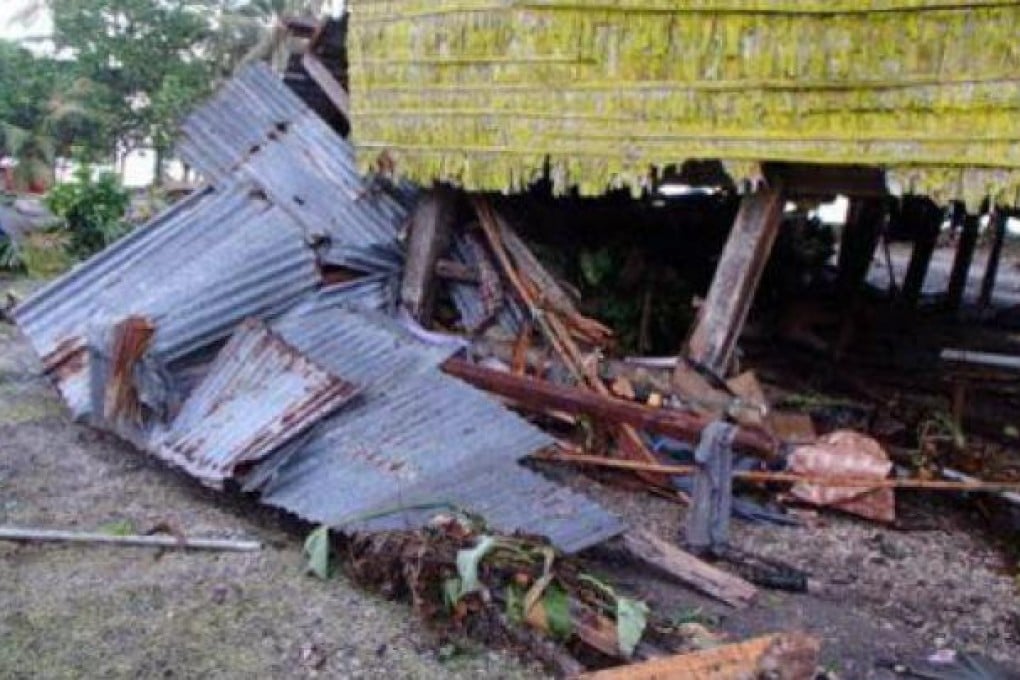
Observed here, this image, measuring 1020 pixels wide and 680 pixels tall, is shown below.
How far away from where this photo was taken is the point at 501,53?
8.17 meters

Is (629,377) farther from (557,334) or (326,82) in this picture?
(326,82)

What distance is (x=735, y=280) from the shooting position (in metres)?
7.46

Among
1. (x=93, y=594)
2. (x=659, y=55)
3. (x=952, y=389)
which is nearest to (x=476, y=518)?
(x=93, y=594)

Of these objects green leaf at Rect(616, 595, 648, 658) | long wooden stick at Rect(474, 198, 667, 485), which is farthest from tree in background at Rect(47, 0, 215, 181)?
green leaf at Rect(616, 595, 648, 658)

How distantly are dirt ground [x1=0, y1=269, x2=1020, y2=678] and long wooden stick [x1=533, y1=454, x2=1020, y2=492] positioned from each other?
232mm

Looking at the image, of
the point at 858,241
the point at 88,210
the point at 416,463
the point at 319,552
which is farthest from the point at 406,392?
the point at 88,210

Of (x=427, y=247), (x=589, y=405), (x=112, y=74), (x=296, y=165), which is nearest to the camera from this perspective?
(x=589, y=405)

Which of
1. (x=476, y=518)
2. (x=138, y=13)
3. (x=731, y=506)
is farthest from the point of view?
(x=138, y=13)

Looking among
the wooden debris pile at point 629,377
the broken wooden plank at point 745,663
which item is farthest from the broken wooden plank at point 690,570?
the broken wooden plank at point 745,663

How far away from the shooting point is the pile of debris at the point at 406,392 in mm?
5445

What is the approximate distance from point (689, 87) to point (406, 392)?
293 cm

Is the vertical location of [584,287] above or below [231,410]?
above

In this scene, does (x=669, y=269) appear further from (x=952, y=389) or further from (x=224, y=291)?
(x=224, y=291)

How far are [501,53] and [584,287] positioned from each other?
225 cm
